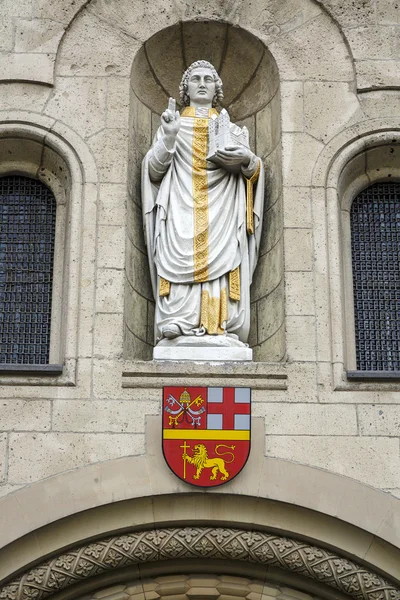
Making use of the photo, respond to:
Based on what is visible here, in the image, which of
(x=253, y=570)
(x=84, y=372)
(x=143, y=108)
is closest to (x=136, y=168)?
(x=143, y=108)

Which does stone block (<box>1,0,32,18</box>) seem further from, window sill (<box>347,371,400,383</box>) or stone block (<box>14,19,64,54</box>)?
window sill (<box>347,371,400,383</box>)

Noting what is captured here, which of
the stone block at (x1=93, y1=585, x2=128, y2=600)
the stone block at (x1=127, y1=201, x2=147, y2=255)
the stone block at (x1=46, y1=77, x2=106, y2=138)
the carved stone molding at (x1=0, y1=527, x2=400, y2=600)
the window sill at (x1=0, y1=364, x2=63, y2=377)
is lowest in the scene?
the stone block at (x1=93, y1=585, x2=128, y2=600)

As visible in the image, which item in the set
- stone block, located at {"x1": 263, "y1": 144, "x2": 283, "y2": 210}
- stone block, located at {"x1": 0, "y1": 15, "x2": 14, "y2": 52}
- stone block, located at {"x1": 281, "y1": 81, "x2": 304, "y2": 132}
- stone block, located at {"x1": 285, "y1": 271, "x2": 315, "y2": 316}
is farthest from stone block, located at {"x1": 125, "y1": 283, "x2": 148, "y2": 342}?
stone block, located at {"x1": 0, "y1": 15, "x2": 14, "y2": 52}

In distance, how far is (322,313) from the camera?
11234 mm

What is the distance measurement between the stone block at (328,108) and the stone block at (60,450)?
3044 mm

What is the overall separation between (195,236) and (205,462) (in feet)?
6.34

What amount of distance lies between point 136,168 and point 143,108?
73cm

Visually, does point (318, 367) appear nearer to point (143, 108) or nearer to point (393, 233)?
point (393, 233)

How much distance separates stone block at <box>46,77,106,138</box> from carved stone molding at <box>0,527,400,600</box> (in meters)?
3.41

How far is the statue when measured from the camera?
11.3 m

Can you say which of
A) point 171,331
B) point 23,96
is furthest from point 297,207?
point 23,96

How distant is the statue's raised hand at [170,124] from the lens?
1171cm

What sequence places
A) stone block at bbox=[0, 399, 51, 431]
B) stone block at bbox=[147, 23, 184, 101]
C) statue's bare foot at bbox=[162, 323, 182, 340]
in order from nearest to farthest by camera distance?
stone block at bbox=[0, 399, 51, 431]
statue's bare foot at bbox=[162, 323, 182, 340]
stone block at bbox=[147, 23, 184, 101]

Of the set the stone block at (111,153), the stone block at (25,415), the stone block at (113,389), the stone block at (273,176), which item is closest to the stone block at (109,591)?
the stone block at (25,415)
